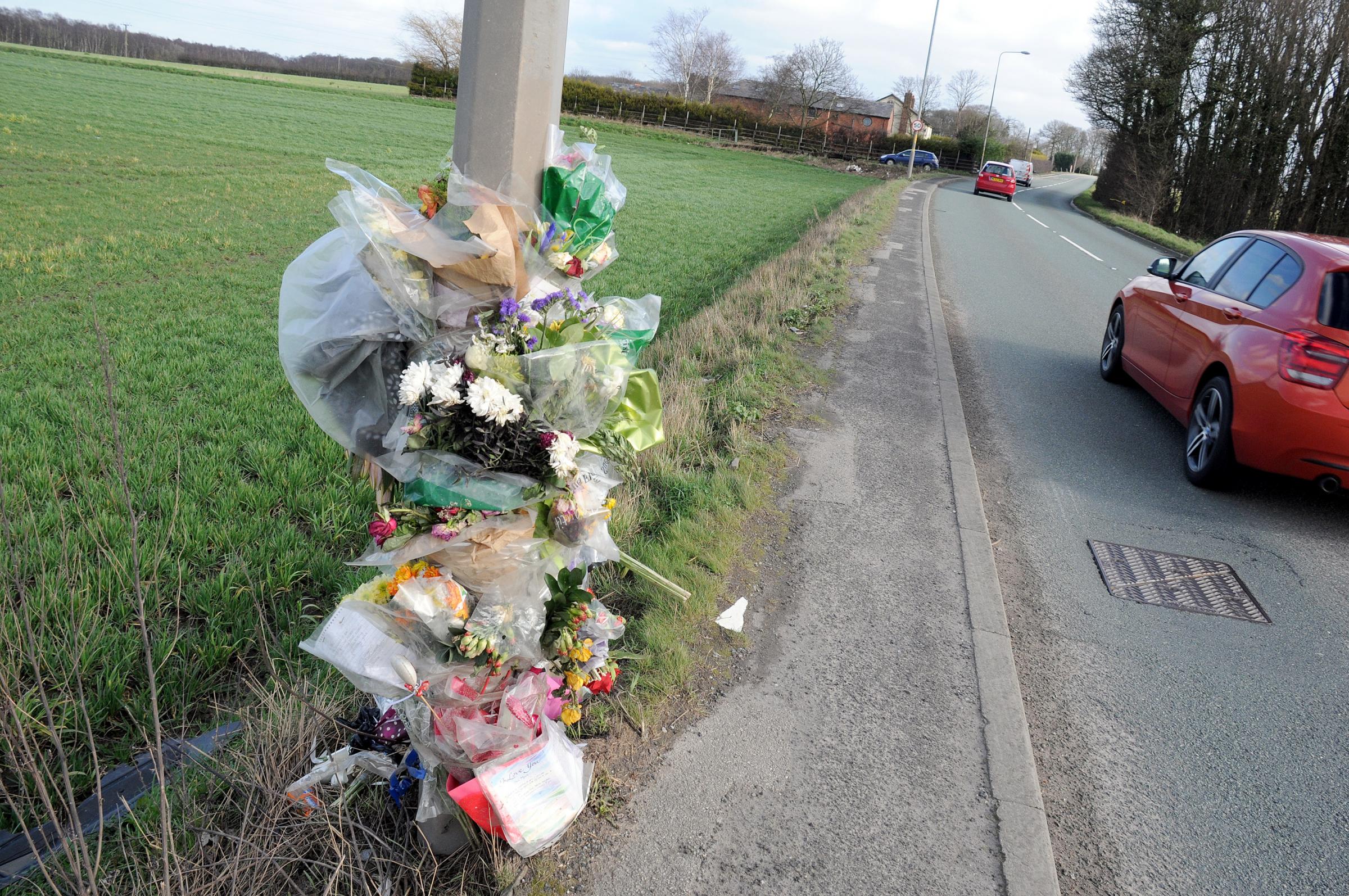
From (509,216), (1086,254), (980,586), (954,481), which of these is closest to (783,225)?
(1086,254)

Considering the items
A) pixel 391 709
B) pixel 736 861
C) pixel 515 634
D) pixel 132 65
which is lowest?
pixel 736 861

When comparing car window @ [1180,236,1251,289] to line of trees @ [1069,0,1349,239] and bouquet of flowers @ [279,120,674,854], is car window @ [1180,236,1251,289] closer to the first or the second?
bouquet of flowers @ [279,120,674,854]

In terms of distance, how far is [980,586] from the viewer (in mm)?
4457

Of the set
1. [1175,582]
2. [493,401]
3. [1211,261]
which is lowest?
[1175,582]

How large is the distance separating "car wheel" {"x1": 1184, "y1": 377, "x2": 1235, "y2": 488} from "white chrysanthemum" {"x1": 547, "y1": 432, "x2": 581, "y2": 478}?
5.03 metres

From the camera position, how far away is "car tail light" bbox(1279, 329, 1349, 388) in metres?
5.27

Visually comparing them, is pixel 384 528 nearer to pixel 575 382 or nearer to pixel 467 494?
pixel 467 494

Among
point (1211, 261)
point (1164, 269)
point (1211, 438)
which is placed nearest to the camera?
point (1211, 438)

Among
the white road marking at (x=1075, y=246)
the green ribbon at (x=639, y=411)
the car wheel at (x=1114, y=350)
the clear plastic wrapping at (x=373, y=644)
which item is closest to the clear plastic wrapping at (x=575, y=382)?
the green ribbon at (x=639, y=411)

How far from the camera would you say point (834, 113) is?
223ft

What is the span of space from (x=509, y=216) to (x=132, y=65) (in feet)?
196

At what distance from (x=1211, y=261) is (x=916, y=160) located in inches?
2264

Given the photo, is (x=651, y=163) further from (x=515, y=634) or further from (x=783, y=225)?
(x=515, y=634)

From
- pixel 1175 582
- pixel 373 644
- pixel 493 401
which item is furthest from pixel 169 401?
pixel 1175 582
